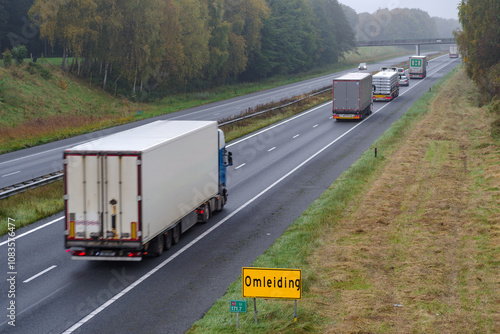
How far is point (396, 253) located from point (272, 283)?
6338 millimetres

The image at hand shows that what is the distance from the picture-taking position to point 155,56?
69.9m

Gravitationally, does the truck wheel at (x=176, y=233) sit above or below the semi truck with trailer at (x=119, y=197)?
below

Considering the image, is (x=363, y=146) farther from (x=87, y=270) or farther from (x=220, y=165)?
(x=87, y=270)

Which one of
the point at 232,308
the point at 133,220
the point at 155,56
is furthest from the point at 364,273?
the point at 155,56

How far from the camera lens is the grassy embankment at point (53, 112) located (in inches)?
966

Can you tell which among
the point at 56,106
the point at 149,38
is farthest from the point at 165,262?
the point at 149,38

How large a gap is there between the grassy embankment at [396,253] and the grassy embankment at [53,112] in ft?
35.3

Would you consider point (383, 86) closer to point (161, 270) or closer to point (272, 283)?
point (161, 270)

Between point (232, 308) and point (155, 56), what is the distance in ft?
200

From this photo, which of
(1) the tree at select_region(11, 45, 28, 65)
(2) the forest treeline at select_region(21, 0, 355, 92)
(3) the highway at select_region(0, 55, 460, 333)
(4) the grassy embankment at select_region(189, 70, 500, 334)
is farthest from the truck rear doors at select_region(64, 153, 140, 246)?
(2) the forest treeline at select_region(21, 0, 355, 92)

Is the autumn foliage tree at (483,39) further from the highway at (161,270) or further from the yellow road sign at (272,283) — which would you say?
the yellow road sign at (272,283)

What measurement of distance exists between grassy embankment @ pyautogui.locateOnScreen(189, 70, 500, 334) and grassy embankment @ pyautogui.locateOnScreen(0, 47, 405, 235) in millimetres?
10749

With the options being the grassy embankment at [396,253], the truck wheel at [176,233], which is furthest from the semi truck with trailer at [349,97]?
the truck wheel at [176,233]

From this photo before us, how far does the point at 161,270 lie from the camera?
16.4m
